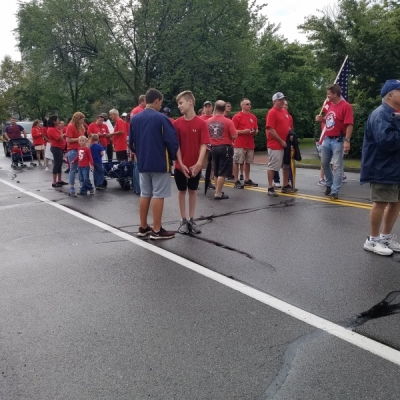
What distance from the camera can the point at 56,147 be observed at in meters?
12.3

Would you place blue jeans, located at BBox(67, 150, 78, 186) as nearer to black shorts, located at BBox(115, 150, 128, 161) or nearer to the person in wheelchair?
black shorts, located at BBox(115, 150, 128, 161)

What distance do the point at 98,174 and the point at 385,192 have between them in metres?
7.64

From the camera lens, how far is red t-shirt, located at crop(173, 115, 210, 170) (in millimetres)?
6648

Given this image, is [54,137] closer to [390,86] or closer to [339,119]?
[339,119]

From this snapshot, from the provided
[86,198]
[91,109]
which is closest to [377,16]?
[86,198]

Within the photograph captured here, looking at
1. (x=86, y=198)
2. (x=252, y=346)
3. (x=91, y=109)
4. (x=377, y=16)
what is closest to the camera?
(x=252, y=346)

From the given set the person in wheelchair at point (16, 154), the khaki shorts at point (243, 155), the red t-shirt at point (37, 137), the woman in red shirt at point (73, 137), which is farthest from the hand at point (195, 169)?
the person in wheelchair at point (16, 154)

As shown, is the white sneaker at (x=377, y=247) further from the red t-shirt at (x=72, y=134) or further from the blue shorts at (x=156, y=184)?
the red t-shirt at (x=72, y=134)

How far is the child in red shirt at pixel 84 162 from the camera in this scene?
1073 cm

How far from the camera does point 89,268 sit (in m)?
5.34

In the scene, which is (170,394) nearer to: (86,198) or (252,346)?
(252,346)

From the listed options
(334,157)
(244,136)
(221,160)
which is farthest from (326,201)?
(244,136)

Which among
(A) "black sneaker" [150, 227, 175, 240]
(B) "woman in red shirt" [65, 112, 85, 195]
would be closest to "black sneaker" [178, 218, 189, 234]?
(A) "black sneaker" [150, 227, 175, 240]

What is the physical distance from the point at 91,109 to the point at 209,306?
144 feet
